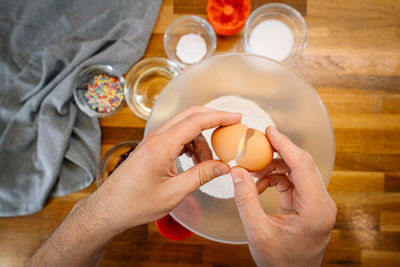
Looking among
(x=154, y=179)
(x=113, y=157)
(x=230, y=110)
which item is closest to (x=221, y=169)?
(x=154, y=179)

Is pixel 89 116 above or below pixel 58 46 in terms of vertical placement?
below

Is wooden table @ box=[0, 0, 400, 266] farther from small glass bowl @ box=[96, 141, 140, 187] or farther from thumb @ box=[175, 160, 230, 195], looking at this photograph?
thumb @ box=[175, 160, 230, 195]

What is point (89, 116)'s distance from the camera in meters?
1.02

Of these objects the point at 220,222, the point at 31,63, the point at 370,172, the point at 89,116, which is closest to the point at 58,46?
the point at 31,63

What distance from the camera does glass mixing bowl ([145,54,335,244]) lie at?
32.9 inches

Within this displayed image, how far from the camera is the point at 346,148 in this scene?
1.00 metres

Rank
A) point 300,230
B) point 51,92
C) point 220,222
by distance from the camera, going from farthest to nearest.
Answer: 1. point 51,92
2. point 220,222
3. point 300,230

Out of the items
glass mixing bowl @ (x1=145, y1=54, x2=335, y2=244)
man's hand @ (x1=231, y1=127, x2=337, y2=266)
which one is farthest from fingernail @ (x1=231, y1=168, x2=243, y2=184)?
glass mixing bowl @ (x1=145, y1=54, x2=335, y2=244)

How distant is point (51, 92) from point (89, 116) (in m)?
0.16

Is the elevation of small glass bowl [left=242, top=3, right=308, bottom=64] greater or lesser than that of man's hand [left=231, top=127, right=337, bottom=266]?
greater

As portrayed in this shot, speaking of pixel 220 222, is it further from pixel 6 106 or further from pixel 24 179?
pixel 6 106

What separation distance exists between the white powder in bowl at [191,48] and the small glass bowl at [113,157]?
37 centimetres

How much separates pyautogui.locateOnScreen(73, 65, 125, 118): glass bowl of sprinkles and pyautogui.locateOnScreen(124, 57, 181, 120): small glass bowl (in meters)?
0.03

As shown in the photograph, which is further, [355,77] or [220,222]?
[355,77]
